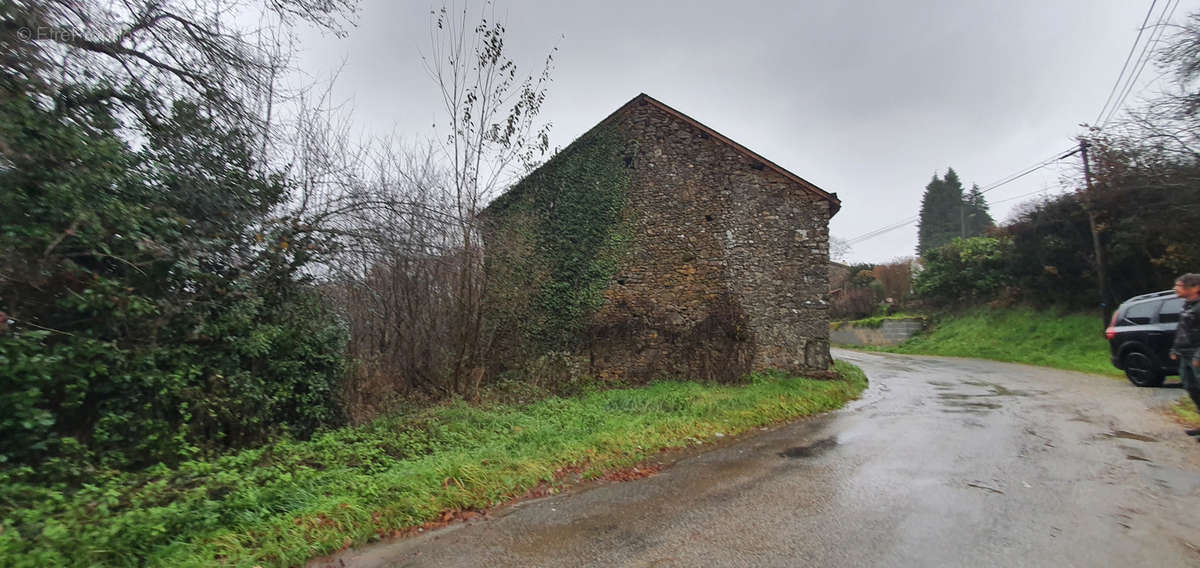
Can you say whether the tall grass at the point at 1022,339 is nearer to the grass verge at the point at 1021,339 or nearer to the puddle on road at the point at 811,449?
the grass verge at the point at 1021,339

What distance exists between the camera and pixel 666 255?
13.6 meters

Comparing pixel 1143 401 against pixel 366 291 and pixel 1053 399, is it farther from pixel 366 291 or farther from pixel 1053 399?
pixel 366 291

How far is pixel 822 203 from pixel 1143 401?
6889mm

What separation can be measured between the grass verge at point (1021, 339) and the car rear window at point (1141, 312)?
4061mm

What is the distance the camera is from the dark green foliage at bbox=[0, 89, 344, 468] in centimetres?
490

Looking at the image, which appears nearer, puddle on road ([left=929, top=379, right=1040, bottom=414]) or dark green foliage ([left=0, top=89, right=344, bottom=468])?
dark green foliage ([left=0, top=89, right=344, bottom=468])

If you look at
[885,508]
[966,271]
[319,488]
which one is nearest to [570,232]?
[319,488]

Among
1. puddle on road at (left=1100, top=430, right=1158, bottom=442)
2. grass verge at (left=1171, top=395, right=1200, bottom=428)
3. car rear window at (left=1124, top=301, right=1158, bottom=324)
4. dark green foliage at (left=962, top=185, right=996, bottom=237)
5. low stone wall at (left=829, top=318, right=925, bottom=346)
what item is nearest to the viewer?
puddle on road at (left=1100, top=430, right=1158, bottom=442)

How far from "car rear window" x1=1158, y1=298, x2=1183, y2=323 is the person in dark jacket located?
615 centimetres

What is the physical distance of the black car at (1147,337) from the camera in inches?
404

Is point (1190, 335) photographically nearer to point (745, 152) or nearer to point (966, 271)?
point (745, 152)

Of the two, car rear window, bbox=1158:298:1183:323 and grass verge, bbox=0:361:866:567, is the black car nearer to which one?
car rear window, bbox=1158:298:1183:323

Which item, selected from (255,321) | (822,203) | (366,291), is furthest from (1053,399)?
(255,321)

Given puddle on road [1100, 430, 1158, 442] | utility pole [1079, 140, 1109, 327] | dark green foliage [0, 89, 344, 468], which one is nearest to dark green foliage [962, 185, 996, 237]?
utility pole [1079, 140, 1109, 327]
